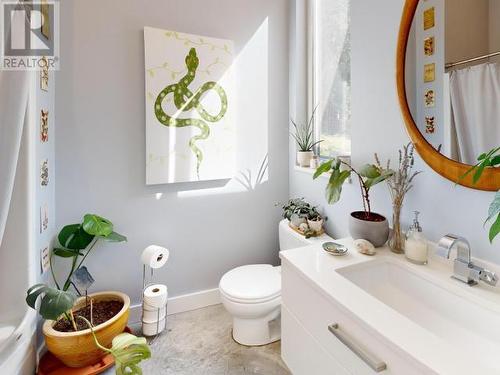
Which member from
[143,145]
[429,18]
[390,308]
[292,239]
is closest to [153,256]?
[143,145]

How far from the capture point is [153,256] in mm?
1739

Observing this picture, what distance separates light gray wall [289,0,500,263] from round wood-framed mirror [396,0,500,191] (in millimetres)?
41

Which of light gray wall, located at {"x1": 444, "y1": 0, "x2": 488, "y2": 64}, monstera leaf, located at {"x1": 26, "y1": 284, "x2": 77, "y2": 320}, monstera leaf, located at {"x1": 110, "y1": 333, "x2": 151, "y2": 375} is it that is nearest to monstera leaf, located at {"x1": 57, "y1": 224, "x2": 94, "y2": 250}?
monstera leaf, located at {"x1": 26, "y1": 284, "x2": 77, "y2": 320}

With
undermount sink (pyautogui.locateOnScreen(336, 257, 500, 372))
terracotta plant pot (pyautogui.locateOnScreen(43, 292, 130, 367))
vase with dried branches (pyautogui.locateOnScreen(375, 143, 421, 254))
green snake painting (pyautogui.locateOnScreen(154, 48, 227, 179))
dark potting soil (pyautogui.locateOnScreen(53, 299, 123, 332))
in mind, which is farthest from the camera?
green snake painting (pyautogui.locateOnScreen(154, 48, 227, 179))

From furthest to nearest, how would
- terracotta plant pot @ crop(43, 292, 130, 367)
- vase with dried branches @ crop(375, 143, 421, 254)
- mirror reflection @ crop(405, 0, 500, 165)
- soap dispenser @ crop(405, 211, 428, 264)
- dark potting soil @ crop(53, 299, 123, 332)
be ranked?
1. dark potting soil @ crop(53, 299, 123, 332)
2. terracotta plant pot @ crop(43, 292, 130, 367)
3. vase with dried branches @ crop(375, 143, 421, 254)
4. soap dispenser @ crop(405, 211, 428, 264)
5. mirror reflection @ crop(405, 0, 500, 165)

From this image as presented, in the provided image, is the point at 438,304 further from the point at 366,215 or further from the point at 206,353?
the point at 206,353

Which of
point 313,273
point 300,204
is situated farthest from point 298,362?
point 300,204

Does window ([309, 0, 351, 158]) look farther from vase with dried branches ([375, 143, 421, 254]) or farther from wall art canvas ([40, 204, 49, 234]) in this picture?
wall art canvas ([40, 204, 49, 234])

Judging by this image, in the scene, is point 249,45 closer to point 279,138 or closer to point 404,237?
point 279,138

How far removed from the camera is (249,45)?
207cm

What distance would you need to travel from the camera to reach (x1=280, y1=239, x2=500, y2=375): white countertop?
25.6 inches

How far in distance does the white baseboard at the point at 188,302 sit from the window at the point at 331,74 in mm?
1363

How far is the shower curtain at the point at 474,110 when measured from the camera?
953mm

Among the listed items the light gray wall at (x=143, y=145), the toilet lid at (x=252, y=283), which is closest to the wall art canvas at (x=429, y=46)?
the light gray wall at (x=143, y=145)
